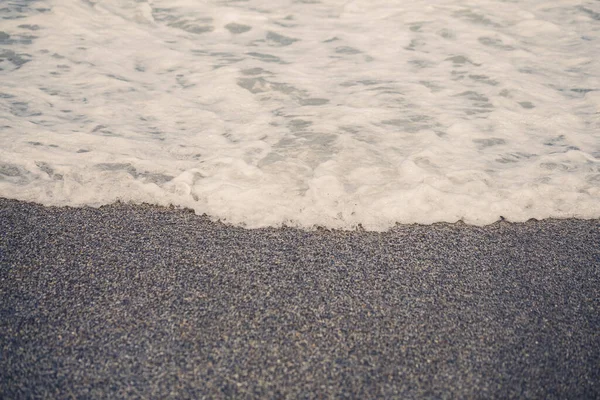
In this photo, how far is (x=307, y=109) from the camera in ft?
12.8

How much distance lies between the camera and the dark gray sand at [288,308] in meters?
1.84

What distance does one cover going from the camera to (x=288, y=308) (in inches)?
84.0

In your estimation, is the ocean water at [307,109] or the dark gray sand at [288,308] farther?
the ocean water at [307,109]

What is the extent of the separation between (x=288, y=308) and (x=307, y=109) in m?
2.11

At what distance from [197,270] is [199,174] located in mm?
903

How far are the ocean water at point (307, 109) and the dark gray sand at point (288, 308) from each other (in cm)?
22

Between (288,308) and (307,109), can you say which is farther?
(307,109)

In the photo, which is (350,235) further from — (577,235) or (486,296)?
(577,235)

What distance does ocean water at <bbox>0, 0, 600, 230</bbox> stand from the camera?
2.92 m

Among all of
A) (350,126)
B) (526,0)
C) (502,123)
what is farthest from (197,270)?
(526,0)

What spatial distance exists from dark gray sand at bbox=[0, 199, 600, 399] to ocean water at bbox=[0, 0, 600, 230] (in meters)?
0.22

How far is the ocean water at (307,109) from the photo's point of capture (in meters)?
2.92

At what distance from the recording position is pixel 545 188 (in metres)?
3.01

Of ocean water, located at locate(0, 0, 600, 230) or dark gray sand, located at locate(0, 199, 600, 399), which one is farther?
ocean water, located at locate(0, 0, 600, 230)
